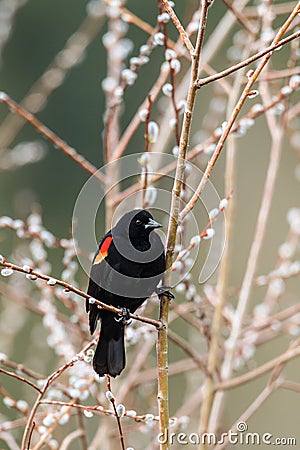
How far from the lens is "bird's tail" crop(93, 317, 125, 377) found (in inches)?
80.5

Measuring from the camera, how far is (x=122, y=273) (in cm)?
221

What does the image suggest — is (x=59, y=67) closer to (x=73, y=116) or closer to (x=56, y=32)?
(x=73, y=116)

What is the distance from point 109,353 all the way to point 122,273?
0.82 feet

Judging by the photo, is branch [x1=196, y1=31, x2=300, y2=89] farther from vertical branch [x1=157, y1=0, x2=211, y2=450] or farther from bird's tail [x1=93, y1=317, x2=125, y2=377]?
bird's tail [x1=93, y1=317, x2=125, y2=377]

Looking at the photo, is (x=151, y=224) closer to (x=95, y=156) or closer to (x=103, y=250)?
(x=103, y=250)

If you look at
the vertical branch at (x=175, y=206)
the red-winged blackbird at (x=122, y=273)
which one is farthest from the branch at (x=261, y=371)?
the vertical branch at (x=175, y=206)

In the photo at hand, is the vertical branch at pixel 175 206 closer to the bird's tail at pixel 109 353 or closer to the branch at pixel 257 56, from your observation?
the branch at pixel 257 56

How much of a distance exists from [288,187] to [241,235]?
807mm

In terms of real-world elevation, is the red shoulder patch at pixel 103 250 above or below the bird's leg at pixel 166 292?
above

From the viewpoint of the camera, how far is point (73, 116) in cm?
1102

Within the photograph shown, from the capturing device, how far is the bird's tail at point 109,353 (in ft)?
6.71

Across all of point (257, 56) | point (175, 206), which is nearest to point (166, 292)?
point (175, 206)

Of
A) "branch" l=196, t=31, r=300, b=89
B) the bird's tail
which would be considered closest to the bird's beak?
the bird's tail

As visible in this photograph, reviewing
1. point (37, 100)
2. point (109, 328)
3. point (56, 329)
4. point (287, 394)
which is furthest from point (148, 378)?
point (287, 394)
